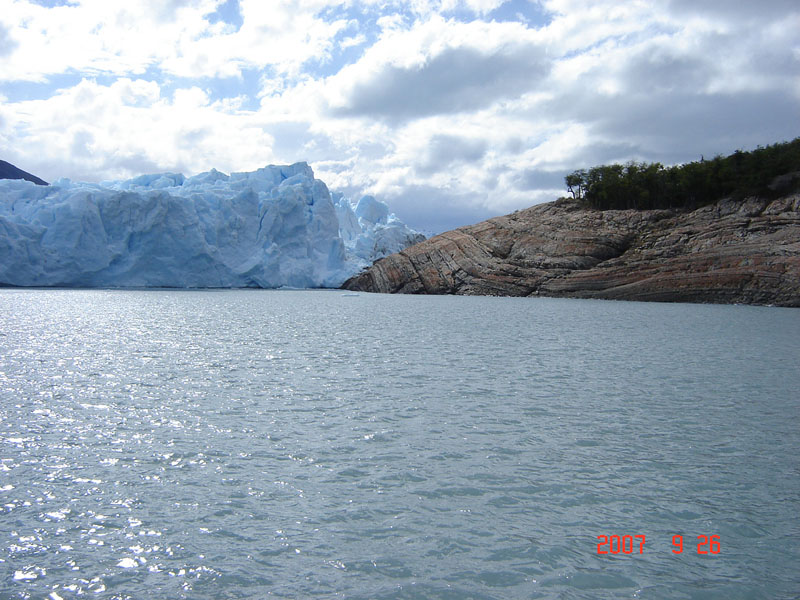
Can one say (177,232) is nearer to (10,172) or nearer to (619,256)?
(619,256)

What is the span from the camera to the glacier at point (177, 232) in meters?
47.0

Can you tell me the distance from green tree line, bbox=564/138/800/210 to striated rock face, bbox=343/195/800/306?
1.83 m

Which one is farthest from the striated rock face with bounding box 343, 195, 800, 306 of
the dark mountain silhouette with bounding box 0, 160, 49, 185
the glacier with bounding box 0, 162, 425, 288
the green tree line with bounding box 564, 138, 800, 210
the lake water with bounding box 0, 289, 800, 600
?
the dark mountain silhouette with bounding box 0, 160, 49, 185

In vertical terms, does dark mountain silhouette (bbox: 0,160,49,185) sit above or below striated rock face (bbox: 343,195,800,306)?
above

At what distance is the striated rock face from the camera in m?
37.5
